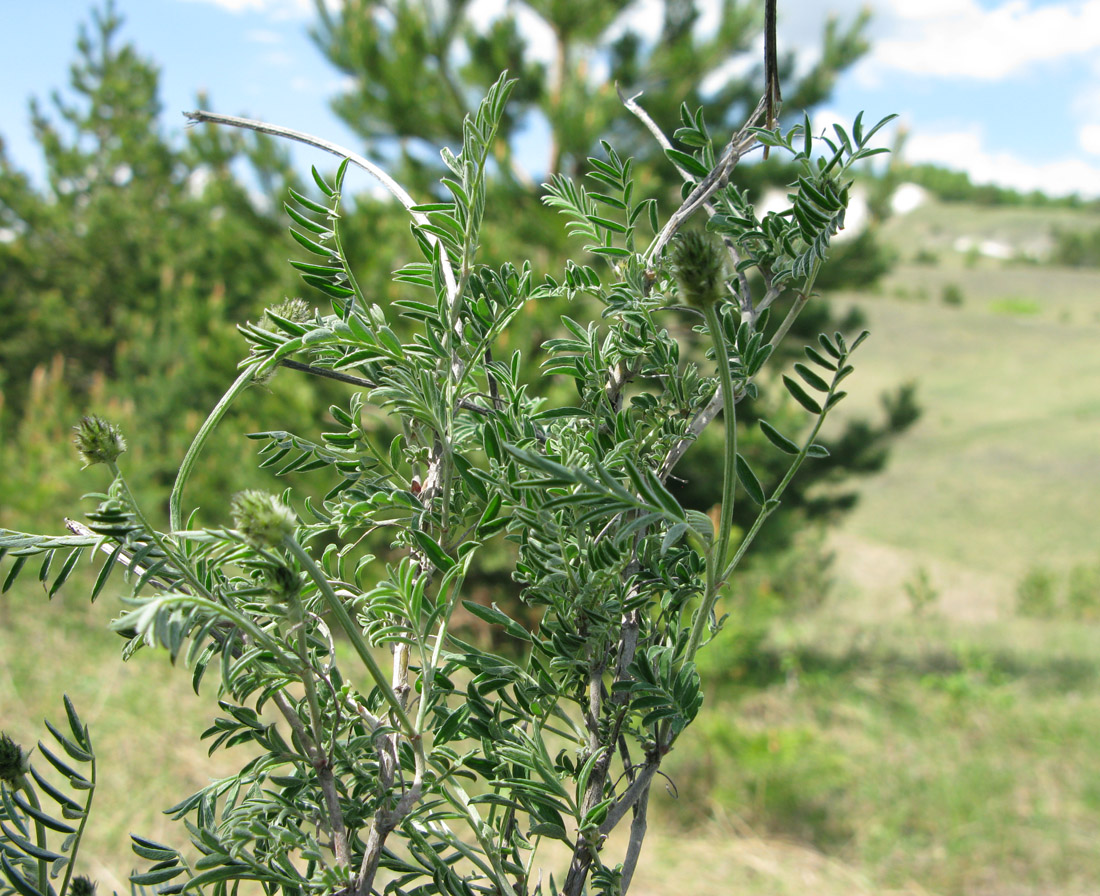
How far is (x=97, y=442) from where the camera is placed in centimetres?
A: 34

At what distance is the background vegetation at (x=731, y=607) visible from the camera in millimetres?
2424

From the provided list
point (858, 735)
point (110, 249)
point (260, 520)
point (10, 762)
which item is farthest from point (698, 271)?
point (110, 249)

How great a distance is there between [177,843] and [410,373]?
2.06 m

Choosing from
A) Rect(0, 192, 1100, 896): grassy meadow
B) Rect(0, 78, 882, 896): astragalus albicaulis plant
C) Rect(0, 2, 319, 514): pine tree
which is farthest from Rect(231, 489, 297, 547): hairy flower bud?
Rect(0, 2, 319, 514): pine tree

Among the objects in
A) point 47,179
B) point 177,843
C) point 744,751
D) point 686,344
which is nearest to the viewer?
point 177,843

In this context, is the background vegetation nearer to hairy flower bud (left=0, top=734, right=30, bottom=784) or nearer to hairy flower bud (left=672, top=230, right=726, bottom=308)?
hairy flower bud (left=0, top=734, right=30, bottom=784)

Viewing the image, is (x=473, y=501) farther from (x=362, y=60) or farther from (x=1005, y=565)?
(x=1005, y=565)

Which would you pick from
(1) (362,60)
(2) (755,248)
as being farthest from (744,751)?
(1) (362,60)

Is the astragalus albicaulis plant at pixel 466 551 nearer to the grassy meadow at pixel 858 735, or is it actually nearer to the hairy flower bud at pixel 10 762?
the hairy flower bud at pixel 10 762

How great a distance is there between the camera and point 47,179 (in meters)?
5.75

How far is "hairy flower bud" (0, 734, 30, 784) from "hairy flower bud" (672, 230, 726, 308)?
0.35 m

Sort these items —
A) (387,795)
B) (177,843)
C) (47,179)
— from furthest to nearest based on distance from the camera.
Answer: (47,179), (177,843), (387,795)

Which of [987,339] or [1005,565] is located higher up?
[987,339]

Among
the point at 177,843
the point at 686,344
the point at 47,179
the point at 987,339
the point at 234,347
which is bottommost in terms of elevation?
the point at 177,843
